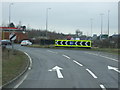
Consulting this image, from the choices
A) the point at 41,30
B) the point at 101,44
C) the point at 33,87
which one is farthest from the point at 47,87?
the point at 41,30

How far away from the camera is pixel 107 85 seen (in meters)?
11.0

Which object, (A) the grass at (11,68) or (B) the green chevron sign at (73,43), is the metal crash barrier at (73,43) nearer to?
(B) the green chevron sign at (73,43)

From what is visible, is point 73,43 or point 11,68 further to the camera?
point 73,43

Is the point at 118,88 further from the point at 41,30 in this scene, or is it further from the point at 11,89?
the point at 41,30

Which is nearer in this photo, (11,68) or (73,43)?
(11,68)

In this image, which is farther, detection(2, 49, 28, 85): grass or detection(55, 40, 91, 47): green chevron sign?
detection(55, 40, 91, 47): green chevron sign

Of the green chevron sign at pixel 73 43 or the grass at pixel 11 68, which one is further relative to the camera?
the green chevron sign at pixel 73 43

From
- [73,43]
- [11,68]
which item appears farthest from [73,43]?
[11,68]

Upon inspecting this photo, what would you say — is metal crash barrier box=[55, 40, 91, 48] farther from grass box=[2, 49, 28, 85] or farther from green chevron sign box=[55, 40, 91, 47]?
grass box=[2, 49, 28, 85]

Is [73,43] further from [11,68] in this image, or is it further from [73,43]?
[11,68]

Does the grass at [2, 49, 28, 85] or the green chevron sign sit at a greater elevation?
the green chevron sign

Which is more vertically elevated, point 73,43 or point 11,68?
point 73,43

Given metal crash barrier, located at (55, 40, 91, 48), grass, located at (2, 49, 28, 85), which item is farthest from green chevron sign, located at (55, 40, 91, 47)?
grass, located at (2, 49, 28, 85)

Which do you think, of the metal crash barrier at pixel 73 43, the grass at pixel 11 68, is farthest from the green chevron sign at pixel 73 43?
the grass at pixel 11 68
